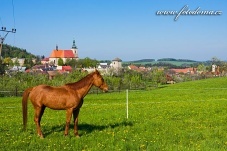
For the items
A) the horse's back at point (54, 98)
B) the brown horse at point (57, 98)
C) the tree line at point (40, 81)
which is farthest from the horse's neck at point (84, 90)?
the tree line at point (40, 81)

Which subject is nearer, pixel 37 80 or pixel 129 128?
pixel 129 128

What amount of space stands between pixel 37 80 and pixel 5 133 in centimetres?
4789

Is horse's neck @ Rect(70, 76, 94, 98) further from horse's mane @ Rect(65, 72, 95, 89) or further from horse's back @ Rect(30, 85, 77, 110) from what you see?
horse's back @ Rect(30, 85, 77, 110)

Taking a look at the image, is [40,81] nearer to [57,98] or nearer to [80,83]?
[80,83]

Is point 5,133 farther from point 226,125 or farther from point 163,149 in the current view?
point 226,125

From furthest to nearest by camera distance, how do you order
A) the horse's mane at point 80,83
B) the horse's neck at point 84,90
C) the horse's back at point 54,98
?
the horse's mane at point 80,83 < the horse's neck at point 84,90 < the horse's back at point 54,98

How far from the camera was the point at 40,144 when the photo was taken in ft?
31.4

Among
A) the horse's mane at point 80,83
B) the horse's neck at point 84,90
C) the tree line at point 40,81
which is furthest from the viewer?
the tree line at point 40,81

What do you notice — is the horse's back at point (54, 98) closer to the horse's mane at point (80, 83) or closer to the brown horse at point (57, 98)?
the brown horse at point (57, 98)

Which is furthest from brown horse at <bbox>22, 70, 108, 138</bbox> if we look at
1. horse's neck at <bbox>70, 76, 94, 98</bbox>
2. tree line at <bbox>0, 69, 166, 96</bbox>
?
tree line at <bbox>0, 69, 166, 96</bbox>

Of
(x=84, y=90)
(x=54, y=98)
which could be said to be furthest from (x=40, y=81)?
(x=54, y=98)

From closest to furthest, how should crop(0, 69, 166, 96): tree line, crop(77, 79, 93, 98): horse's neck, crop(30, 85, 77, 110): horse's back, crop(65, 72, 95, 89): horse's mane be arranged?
crop(30, 85, 77, 110): horse's back
crop(77, 79, 93, 98): horse's neck
crop(65, 72, 95, 89): horse's mane
crop(0, 69, 166, 96): tree line

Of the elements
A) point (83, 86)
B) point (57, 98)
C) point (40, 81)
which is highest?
point (83, 86)

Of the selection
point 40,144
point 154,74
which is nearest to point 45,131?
point 40,144
